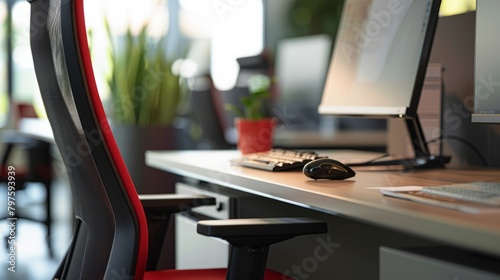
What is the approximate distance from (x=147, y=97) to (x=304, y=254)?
1.54 meters

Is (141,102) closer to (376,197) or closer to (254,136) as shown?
(254,136)

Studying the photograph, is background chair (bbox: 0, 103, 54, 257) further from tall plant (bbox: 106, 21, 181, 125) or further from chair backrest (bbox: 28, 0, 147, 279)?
chair backrest (bbox: 28, 0, 147, 279)

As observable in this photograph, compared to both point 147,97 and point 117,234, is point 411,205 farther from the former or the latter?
point 147,97

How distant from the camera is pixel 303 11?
7801 mm

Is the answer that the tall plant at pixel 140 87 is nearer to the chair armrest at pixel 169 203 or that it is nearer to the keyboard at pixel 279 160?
the keyboard at pixel 279 160

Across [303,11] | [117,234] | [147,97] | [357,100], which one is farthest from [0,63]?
[117,234]

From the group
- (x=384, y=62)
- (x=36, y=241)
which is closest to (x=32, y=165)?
(x=36, y=241)

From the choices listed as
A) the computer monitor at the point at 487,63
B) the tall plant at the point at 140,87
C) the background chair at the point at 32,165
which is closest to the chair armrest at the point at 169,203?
the computer monitor at the point at 487,63

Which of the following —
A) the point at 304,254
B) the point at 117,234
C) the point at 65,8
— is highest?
the point at 65,8

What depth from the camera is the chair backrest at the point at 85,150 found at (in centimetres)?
138

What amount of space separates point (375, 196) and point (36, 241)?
412 cm

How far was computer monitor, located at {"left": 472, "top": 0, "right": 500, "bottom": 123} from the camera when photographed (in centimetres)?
162

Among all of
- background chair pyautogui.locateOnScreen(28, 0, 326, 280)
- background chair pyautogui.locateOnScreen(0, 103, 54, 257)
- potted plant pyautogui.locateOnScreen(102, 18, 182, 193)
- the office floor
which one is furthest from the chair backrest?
background chair pyautogui.locateOnScreen(0, 103, 54, 257)

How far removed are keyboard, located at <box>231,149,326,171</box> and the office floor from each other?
77.6 inches
